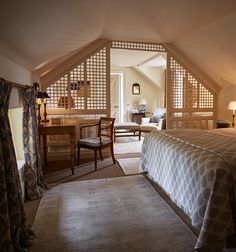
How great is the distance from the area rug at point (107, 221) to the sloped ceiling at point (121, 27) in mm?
1653

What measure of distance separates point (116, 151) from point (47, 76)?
7.07ft

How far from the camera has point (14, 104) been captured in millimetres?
2600

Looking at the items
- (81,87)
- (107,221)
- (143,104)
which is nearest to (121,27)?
(81,87)

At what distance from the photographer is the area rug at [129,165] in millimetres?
3718

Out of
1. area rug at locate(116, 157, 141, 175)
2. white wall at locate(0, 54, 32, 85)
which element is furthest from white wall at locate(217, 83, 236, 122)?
white wall at locate(0, 54, 32, 85)

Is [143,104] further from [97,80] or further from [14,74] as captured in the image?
[14,74]

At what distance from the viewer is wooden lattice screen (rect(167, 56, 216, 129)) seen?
5.12 m

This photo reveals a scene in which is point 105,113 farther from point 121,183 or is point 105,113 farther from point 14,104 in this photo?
point 14,104

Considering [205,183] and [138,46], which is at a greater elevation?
[138,46]

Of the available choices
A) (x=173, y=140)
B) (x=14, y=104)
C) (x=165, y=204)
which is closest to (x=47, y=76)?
(x=14, y=104)

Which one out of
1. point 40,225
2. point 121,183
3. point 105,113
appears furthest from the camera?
point 105,113

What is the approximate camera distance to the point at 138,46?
15.8 ft

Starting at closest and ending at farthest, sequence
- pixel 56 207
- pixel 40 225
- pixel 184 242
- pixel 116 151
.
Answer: pixel 184 242
pixel 40 225
pixel 56 207
pixel 116 151

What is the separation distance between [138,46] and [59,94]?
1924 mm
